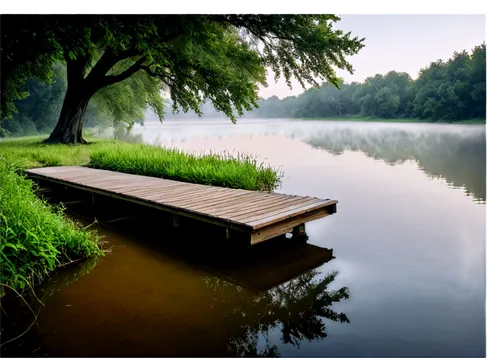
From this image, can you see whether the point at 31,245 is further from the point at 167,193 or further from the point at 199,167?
the point at 199,167

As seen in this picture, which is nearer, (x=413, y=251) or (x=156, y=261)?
(x=156, y=261)

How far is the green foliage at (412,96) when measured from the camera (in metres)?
21.6

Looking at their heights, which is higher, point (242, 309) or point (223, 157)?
point (223, 157)

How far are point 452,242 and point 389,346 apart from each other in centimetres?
274

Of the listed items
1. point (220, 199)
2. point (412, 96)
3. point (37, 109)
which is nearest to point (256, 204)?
point (220, 199)

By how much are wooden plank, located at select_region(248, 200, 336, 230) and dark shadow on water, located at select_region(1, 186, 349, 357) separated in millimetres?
454

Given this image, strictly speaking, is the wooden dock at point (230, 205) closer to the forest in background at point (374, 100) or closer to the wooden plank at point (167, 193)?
the wooden plank at point (167, 193)

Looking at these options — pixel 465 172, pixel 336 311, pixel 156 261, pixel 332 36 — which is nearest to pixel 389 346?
pixel 336 311

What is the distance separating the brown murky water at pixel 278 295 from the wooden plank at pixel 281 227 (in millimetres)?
293

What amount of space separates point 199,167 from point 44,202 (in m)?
2.86

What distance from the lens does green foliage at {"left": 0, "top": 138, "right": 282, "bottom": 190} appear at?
23.4 ft

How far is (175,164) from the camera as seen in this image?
8312 millimetres

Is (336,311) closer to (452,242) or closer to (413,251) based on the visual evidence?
(413,251)

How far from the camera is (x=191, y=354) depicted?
2.43 metres
